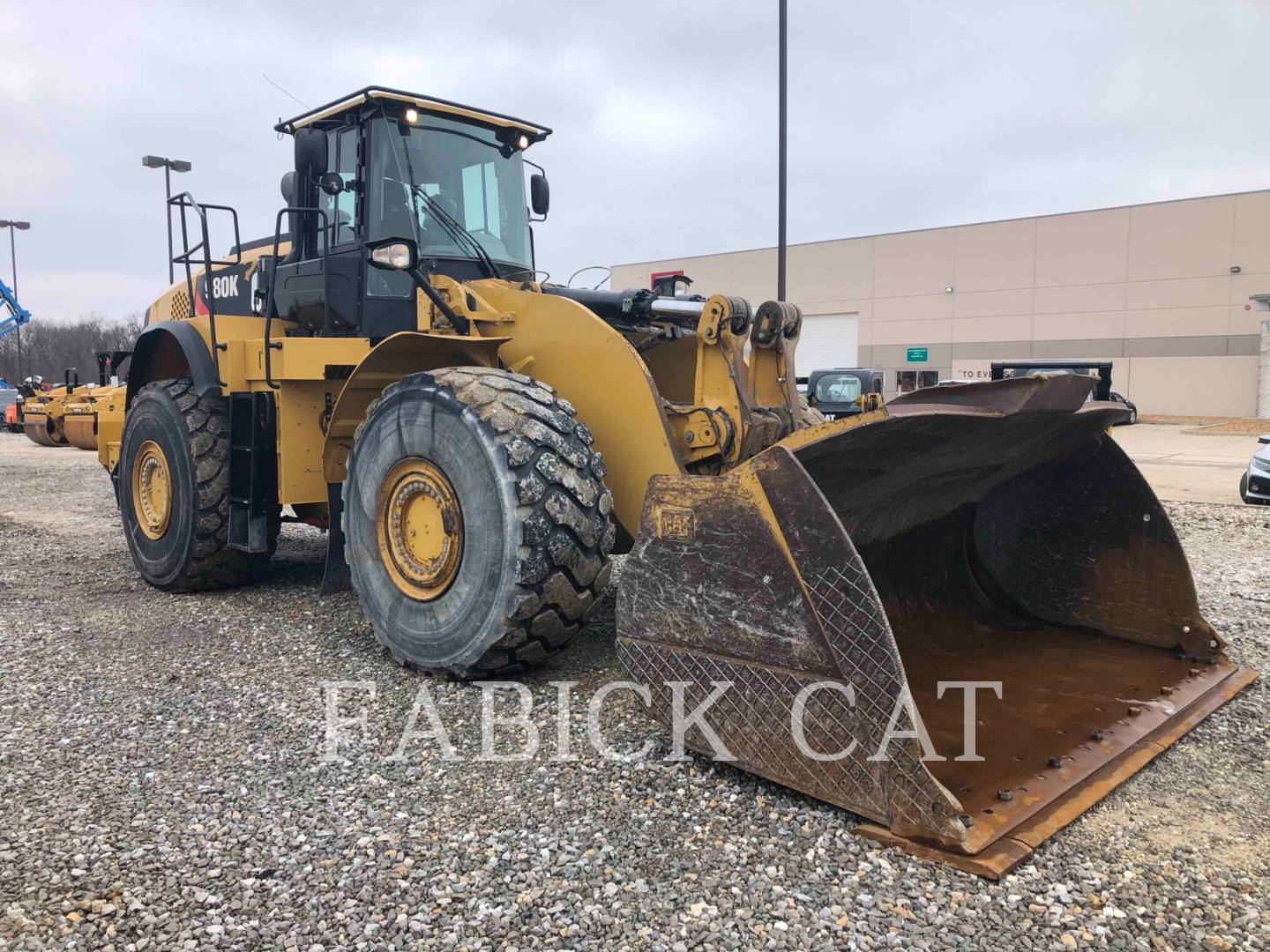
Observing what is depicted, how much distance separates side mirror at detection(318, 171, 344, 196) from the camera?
5.20 m

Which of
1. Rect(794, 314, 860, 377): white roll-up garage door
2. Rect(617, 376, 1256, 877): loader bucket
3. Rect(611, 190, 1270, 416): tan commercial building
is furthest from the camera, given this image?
Rect(794, 314, 860, 377): white roll-up garage door

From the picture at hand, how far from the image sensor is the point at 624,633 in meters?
3.31

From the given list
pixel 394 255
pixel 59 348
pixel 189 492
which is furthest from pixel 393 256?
pixel 59 348

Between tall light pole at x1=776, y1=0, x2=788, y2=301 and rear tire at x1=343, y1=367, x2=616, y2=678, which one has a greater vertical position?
tall light pole at x1=776, y1=0, x2=788, y2=301

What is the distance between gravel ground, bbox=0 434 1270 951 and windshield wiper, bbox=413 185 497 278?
2.30 m

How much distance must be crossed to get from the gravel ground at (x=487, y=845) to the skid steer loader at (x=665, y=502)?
0.17 m

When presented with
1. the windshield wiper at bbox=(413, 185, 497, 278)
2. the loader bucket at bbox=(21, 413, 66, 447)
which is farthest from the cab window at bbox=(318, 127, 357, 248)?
the loader bucket at bbox=(21, 413, 66, 447)

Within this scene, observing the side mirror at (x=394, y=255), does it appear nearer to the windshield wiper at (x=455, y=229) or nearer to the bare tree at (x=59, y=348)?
the windshield wiper at (x=455, y=229)

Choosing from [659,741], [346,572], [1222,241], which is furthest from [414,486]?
[1222,241]

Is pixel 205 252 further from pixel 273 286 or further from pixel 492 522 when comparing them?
pixel 492 522

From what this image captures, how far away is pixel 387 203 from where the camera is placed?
523cm

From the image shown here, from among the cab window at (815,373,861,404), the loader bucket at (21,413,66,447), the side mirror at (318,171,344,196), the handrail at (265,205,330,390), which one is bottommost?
the loader bucket at (21,413,66,447)

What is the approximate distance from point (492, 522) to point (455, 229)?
2.17 metres

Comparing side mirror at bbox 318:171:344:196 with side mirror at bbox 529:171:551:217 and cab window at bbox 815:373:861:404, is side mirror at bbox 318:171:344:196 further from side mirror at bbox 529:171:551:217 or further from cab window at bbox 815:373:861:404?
cab window at bbox 815:373:861:404
